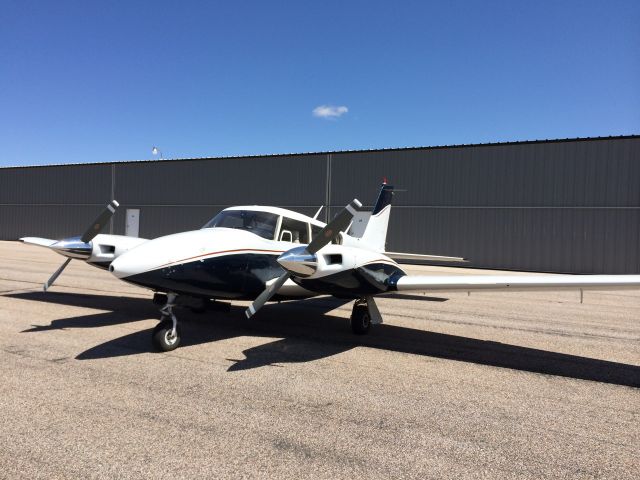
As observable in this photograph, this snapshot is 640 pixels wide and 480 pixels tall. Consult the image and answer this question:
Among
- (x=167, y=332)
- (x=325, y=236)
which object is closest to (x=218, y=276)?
(x=167, y=332)

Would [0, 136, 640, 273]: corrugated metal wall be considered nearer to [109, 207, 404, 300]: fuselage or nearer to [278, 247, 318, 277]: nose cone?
[109, 207, 404, 300]: fuselage

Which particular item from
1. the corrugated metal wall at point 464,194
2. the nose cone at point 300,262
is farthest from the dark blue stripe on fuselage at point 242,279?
the corrugated metal wall at point 464,194

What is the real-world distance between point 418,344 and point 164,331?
465 centimetres

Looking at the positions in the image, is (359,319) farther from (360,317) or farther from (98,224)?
(98,224)

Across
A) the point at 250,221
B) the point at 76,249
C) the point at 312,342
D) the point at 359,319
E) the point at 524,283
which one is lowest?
the point at 312,342

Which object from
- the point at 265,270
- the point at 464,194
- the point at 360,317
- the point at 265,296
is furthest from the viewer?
the point at 464,194

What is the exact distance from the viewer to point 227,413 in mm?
4613

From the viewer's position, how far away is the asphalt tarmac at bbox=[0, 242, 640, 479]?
12.0ft

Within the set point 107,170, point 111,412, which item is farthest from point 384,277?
point 107,170

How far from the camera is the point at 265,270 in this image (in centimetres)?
815

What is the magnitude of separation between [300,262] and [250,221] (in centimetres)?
223

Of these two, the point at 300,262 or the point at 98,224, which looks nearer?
the point at 300,262

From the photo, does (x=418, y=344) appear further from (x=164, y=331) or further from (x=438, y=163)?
(x=438, y=163)

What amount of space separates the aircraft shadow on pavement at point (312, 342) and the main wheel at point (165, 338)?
0.27 metres
